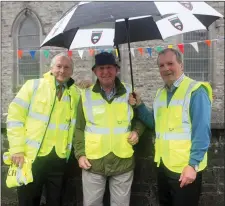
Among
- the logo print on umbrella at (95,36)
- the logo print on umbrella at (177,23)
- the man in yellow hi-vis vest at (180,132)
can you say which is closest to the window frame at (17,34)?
the logo print on umbrella at (95,36)

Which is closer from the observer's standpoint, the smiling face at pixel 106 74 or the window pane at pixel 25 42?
the smiling face at pixel 106 74

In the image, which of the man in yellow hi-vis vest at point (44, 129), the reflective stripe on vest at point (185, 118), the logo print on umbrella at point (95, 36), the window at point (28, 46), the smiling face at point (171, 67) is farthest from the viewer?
the window at point (28, 46)

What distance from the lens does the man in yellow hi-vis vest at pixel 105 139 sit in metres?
2.83

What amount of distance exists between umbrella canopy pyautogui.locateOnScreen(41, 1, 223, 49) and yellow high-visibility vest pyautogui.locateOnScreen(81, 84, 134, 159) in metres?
0.71

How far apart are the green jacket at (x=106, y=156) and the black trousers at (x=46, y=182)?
0.31 metres

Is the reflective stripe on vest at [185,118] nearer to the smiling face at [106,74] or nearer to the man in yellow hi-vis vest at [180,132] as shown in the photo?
the man in yellow hi-vis vest at [180,132]

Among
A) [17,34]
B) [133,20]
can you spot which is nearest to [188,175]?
[133,20]

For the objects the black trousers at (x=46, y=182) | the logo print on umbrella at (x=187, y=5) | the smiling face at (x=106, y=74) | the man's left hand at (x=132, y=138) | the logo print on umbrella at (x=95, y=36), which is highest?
the logo print on umbrella at (x=187, y=5)

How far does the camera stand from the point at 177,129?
263 centimetres

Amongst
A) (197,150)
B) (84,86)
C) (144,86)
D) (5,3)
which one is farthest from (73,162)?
(5,3)

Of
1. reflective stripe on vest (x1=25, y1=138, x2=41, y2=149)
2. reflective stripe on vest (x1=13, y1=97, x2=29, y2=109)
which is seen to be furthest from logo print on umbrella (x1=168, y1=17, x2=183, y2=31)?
reflective stripe on vest (x1=25, y1=138, x2=41, y2=149)

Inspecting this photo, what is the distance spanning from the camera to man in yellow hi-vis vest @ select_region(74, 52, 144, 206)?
283 cm

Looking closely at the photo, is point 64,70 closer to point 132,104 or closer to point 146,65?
point 132,104

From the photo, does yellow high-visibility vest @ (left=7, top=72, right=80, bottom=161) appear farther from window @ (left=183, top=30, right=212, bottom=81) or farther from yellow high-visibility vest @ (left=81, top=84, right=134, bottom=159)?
window @ (left=183, top=30, right=212, bottom=81)
